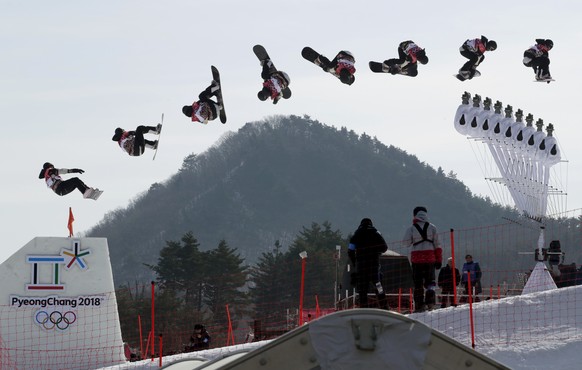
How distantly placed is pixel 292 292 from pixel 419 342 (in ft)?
257

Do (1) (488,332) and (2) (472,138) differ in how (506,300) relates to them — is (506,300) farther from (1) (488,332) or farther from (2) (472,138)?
(2) (472,138)

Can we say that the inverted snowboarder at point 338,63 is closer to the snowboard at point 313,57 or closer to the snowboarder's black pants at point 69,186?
the snowboard at point 313,57

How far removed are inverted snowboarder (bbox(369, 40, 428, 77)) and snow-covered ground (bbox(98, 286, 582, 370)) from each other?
9216mm

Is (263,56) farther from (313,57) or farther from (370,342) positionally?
(370,342)

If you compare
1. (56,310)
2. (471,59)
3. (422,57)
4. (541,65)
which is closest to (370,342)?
(56,310)

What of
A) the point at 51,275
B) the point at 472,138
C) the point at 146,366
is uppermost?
the point at 472,138

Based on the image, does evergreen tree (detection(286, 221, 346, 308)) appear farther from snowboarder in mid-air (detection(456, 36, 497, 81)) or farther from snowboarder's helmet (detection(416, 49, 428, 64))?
snowboarder's helmet (detection(416, 49, 428, 64))

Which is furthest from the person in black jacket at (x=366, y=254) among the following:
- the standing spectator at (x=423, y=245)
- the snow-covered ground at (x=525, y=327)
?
the snow-covered ground at (x=525, y=327)

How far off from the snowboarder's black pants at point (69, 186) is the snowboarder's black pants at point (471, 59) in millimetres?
9422

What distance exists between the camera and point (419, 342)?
446 centimetres

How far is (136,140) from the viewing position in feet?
78.6

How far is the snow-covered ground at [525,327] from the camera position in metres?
15.6

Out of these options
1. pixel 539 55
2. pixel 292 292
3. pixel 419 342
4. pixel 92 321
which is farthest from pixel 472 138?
pixel 292 292

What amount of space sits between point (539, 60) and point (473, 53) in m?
1.63
